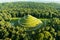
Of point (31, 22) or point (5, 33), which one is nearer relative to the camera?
point (5, 33)

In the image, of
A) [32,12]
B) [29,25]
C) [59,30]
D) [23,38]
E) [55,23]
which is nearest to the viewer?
[23,38]

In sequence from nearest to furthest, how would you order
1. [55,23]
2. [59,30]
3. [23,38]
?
[23,38] → [59,30] → [55,23]

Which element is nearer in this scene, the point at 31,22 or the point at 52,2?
the point at 31,22

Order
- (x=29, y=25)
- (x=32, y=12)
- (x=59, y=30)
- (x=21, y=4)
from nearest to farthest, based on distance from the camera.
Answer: (x=59, y=30), (x=29, y=25), (x=32, y=12), (x=21, y=4)

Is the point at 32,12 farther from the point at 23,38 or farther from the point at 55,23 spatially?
the point at 23,38

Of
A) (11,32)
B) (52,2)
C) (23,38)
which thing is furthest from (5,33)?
(52,2)

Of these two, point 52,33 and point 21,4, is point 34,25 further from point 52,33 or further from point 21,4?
point 21,4

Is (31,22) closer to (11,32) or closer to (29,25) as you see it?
(29,25)

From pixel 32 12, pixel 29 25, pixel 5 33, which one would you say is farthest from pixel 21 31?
pixel 32 12

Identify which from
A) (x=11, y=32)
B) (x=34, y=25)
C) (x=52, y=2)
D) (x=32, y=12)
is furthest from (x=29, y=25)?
(x=52, y=2)

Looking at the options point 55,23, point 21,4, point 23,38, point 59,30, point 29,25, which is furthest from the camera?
point 21,4
